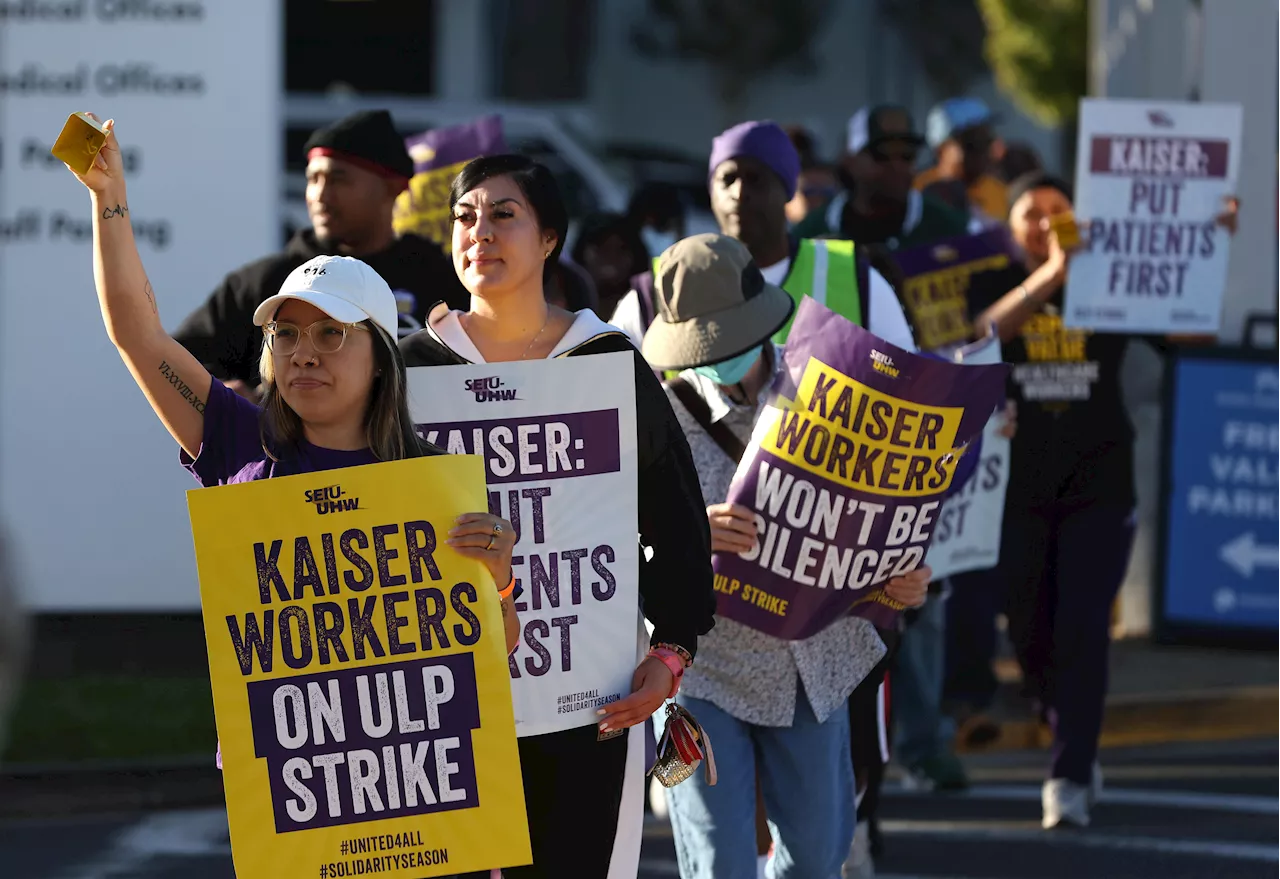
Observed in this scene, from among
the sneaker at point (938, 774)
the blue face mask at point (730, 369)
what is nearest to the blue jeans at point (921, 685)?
the sneaker at point (938, 774)

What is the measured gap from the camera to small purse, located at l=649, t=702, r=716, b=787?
469 cm

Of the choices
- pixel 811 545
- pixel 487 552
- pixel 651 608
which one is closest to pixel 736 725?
pixel 811 545

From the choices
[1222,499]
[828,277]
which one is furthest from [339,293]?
[1222,499]

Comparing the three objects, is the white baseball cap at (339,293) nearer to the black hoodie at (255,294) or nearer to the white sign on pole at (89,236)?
the black hoodie at (255,294)

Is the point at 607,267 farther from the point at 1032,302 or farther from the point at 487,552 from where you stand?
the point at 487,552

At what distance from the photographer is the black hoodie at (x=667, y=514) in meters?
4.54

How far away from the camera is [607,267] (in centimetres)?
995

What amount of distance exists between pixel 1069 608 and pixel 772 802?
3.00 metres

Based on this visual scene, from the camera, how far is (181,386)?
4125 millimetres

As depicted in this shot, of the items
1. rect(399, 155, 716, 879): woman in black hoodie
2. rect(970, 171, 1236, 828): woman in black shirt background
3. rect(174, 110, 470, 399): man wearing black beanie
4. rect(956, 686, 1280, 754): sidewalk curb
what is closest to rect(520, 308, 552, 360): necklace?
rect(399, 155, 716, 879): woman in black hoodie

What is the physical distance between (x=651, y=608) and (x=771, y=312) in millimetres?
1002

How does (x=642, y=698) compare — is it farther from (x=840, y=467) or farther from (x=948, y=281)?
(x=948, y=281)

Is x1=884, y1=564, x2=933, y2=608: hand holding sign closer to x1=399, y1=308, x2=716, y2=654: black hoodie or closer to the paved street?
x1=399, y1=308, x2=716, y2=654: black hoodie

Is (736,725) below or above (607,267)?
below
